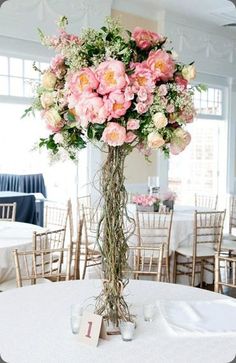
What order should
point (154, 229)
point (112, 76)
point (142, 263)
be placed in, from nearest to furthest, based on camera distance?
point (112, 76), point (142, 263), point (154, 229)

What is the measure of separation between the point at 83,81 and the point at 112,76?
0.10m

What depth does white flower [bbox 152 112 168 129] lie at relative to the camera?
62.7 inches

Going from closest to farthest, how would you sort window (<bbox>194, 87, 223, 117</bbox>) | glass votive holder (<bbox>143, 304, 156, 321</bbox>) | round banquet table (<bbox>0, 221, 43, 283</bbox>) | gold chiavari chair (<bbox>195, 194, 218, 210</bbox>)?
glass votive holder (<bbox>143, 304, 156, 321</bbox>)
round banquet table (<bbox>0, 221, 43, 283</bbox>)
gold chiavari chair (<bbox>195, 194, 218, 210</bbox>)
window (<bbox>194, 87, 223, 117</bbox>)

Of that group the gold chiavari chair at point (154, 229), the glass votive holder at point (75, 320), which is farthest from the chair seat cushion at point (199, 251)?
the glass votive holder at point (75, 320)

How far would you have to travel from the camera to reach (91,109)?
5.17ft

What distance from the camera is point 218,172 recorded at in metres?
8.72

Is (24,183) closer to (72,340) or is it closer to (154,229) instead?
(154,229)

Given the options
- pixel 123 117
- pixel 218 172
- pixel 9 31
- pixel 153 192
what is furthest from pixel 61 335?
pixel 218 172

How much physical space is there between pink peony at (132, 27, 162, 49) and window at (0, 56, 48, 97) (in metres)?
4.35

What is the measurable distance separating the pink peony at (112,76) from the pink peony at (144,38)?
15 cm

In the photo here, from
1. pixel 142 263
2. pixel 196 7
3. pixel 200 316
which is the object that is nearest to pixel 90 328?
pixel 200 316

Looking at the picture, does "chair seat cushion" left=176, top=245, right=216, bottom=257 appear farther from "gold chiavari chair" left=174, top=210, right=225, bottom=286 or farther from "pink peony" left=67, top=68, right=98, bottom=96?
"pink peony" left=67, top=68, right=98, bottom=96

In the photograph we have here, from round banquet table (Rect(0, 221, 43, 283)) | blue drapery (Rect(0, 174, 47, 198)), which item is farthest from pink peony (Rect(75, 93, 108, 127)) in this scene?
blue drapery (Rect(0, 174, 47, 198))

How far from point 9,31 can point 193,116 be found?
435 centimetres
